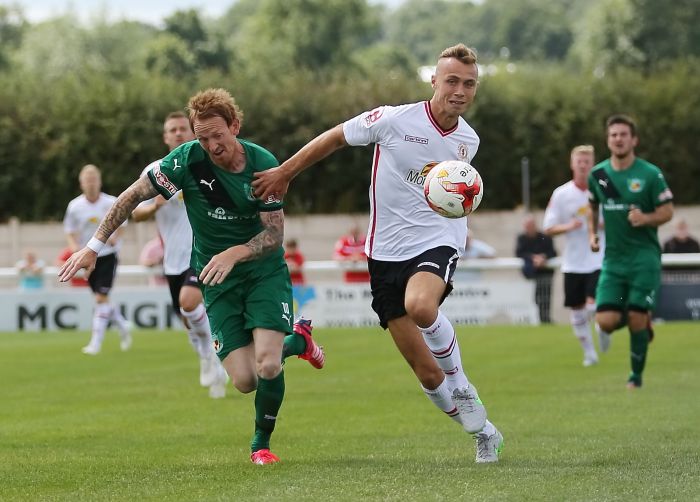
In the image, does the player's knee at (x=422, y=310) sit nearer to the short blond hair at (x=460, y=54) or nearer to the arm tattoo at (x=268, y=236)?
the arm tattoo at (x=268, y=236)

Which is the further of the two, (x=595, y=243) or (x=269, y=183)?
(x=595, y=243)

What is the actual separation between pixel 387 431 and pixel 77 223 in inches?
389

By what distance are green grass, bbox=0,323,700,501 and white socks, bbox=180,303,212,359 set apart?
462mm

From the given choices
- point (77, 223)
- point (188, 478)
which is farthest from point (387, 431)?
point (77, 223)

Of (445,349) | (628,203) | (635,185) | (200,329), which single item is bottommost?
(200,329)

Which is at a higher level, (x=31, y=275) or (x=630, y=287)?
(x=630, y=287)

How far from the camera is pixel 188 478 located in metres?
7.84

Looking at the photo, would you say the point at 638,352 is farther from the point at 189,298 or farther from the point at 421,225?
the point at 421,225

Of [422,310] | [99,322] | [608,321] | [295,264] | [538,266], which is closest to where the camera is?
[422,310]

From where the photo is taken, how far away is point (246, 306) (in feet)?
28.1

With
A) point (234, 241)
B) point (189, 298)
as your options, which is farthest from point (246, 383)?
point (189, 298)

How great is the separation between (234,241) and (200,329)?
555 cm

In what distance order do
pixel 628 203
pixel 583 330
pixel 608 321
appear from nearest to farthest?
pixel 628 203
pixel 608 321
pixel 583 330

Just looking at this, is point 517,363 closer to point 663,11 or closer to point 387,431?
point 387,431
